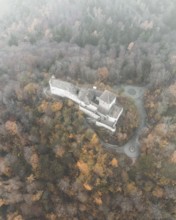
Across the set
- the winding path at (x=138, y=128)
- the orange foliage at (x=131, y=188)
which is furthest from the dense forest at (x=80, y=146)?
the winding path at (x=138, y=128)

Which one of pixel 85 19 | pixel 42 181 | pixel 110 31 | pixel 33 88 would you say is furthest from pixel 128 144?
pixel 85 19

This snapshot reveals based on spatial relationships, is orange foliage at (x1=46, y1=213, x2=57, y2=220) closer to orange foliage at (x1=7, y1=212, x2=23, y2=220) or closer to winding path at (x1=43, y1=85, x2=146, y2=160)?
orange foliage at (x1=7, y1=212, x2=23, y2=220)

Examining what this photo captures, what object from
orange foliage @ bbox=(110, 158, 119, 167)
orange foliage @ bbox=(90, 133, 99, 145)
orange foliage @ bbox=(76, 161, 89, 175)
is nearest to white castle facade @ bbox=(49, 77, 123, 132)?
orange foliage @ bbox=(90, 133, 99, 145)

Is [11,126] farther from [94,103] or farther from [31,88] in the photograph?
[94,103]

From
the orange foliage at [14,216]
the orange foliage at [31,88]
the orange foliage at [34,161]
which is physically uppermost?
the orange foliage at [31,88]

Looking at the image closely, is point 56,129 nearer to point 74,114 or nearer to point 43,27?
point 74,114

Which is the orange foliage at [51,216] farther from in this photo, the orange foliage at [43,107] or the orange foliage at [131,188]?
the orange foliage at [43,107]
